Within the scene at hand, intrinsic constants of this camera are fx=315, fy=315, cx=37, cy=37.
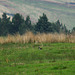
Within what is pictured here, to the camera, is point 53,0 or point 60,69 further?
point 53,0

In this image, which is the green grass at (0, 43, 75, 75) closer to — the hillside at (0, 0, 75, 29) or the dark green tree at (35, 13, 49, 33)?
the dark green tree at (35, 13, 49, 33)

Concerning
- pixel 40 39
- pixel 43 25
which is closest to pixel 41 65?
pixel 40 39

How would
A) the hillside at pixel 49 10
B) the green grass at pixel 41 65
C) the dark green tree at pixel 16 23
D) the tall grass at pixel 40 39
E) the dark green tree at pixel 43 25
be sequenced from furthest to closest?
the hillside at pixel 49 10, the dark green tree at pixel 16 23, the dark green tree at pixel 43 25, the tall grass at pixel 40 39, the green grass at pixel 41 65

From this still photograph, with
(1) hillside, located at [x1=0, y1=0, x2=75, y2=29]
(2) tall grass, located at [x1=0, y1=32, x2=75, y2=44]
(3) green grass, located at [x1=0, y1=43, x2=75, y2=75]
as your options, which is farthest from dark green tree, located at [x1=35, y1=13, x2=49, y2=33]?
(1) hillside, located at [x1=0, y1=0, x2=75, y2=29]

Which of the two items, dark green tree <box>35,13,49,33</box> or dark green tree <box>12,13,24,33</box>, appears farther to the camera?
dark green tree <box>12,13,24,33</box>

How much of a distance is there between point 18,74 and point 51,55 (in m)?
6.30

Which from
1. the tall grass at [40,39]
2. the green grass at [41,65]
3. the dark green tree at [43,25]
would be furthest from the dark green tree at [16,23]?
the green grass at [41,65]

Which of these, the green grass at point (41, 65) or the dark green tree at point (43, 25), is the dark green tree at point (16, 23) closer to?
the dark green tree at point (43, 25)

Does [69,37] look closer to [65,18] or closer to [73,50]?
[73,50]

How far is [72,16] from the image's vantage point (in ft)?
432

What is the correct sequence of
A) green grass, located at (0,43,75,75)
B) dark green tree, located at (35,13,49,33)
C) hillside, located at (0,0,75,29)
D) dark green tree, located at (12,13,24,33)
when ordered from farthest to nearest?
1. hillside, located at (0,0,75,29)
2. dark green tree, located at (12,13,24,33)
3. dark green tree, located at (35,13,49,33)
4. green grass, located at (0,43,75,75)

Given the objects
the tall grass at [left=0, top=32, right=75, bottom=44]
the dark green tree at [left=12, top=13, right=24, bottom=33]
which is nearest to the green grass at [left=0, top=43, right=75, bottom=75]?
the tall grass at [left=0, top=32, right=75, bottom=44]

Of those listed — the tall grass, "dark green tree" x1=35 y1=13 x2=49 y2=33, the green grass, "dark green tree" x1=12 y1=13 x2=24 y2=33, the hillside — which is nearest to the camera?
the green grass

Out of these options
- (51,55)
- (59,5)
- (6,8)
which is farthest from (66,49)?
(59,5)
